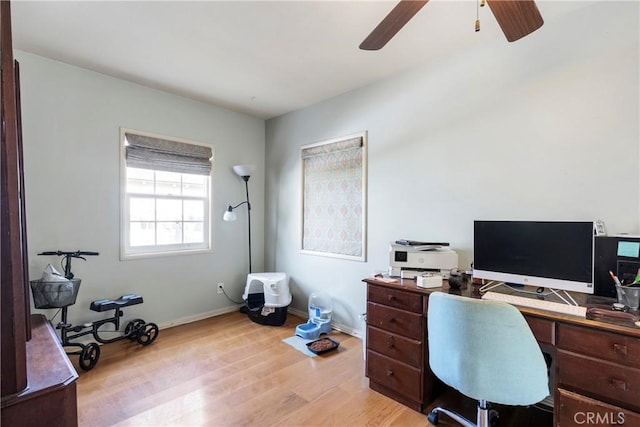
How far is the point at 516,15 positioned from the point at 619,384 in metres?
1.70

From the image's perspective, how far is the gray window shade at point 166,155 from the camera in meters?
3.14

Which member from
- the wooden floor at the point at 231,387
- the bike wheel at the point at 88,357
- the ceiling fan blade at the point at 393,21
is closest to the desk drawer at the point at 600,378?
the wooden floor at the point at 231,387

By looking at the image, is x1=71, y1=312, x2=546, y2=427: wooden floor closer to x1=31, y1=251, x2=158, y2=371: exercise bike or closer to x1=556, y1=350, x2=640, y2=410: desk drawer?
x1=31, y1=251, x2=158, y2=371: exercise bike

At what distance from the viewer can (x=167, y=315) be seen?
3371 mm

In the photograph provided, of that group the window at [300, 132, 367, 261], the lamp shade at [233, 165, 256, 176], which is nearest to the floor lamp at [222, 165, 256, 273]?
the lamp shade at [233, 165, 256, 176]

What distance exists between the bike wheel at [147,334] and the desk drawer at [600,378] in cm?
318

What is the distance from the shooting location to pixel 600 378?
139cm

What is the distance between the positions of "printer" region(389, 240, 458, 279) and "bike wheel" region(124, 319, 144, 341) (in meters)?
2.45

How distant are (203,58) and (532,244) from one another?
281 cm

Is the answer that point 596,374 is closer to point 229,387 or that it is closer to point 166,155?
point 229,387

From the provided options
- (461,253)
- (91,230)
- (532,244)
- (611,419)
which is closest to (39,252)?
(91,230)

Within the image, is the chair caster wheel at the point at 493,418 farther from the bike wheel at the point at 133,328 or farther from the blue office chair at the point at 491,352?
the bike wheel at the point at 133,328

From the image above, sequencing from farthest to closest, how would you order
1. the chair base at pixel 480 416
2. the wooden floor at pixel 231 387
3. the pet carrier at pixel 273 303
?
the pet carrier at pixel 273 303, the wooden floor at pixel 231 387, the chair base at pixel 480 416

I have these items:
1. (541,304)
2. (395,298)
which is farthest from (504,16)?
(395,298)
